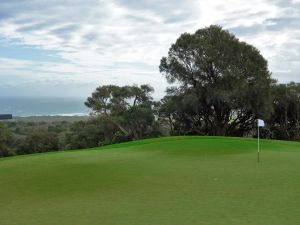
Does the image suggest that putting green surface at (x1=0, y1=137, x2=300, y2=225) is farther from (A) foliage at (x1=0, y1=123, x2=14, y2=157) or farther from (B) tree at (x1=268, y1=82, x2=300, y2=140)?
(B) tree at (x1=268, y1=82, x2=300, y2=140)

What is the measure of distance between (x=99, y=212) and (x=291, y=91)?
121 ft

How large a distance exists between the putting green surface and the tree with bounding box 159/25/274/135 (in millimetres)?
22597

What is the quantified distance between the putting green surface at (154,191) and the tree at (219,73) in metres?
22.6

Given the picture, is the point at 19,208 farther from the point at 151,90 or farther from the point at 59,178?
the point at 151,90

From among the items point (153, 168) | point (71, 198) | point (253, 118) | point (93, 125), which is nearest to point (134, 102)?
point (93, 125)

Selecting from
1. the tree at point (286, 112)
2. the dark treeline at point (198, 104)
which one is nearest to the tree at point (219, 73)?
the dark treeline at point (198, 104)

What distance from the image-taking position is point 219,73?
35.5 metres

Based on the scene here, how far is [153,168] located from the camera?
424 inches

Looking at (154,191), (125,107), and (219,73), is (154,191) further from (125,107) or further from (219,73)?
(125,107)

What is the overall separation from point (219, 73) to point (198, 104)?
3.14 m

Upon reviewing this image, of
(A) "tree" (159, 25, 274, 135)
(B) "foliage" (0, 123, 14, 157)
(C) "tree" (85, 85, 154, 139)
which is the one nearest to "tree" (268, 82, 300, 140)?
(A) "tree" (159, 25, 274, 135)

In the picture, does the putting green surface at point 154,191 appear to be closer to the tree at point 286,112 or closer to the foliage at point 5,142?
the foliage at point 5,142

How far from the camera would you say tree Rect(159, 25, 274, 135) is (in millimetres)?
34812

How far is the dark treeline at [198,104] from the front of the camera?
35094 millimetres
